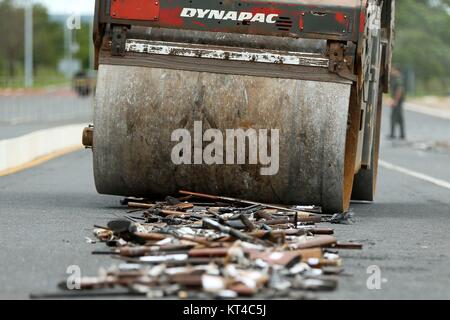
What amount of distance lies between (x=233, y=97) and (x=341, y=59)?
104 cm

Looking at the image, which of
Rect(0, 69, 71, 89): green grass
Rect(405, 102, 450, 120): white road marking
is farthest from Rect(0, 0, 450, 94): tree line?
Rect(405, 102, 450, 120): white road marking

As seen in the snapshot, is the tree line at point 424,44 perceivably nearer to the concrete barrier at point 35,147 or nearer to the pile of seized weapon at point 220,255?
the concrete barrier at point 35,147

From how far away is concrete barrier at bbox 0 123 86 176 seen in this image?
843 inches

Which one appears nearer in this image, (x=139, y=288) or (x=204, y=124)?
(x=139, y=288)

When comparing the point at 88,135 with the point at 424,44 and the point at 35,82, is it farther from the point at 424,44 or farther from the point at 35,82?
the point at 35,82

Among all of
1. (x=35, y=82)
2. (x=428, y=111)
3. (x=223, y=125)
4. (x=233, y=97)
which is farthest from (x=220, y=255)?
(x=35, y=82)

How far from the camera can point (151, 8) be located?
42.1 feet

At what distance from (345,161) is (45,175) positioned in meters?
7.62

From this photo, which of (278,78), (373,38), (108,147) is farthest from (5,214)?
(373,38)

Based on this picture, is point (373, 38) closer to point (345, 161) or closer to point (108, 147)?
point (345, 161)

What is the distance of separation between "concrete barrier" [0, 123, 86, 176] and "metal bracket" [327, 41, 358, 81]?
844 centimetres

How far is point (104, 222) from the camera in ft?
39.1

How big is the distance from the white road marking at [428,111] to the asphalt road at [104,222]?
1485 inches
